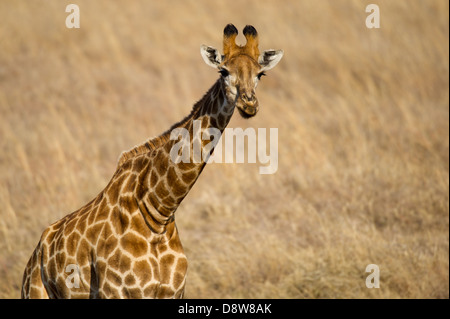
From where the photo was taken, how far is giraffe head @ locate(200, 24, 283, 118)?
536 cm

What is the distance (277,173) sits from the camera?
13.1 meters

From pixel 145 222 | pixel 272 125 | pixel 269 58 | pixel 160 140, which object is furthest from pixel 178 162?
pixel 272 125

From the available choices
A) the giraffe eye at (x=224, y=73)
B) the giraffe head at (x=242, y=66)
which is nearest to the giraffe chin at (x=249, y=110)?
the giraffe head at (x=242, y=66)

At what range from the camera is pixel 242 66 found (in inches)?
220

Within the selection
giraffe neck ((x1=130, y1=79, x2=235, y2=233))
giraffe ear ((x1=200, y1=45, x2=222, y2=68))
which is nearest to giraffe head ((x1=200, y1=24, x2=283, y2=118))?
giraffe ear ((x1=200, y1=45, x2=222, y2=68))

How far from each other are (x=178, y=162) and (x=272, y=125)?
355 inches

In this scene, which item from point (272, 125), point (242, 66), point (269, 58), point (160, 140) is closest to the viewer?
point (242, 66)

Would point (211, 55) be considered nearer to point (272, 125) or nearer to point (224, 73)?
point (224, 73)

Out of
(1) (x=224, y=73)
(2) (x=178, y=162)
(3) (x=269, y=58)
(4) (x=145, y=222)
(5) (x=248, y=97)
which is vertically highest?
(3) (x=269, y=58)

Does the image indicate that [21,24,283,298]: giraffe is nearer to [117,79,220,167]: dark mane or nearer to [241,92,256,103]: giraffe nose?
[117,79,220,167]: dark mane

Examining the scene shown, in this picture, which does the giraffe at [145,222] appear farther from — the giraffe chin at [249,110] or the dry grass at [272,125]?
A: the dry grass at [272,125]

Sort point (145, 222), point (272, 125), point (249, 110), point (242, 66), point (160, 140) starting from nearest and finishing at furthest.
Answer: point (249, 110) < point (242, 66) < point (145, 222) < point (160, 140) < point (272, 125)

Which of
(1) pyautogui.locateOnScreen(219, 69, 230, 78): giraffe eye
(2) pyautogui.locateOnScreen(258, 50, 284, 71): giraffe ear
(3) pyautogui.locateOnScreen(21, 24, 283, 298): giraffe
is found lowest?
(3) pyautogui.locateOnScreen(21, 24, 283, 298): giraffe
